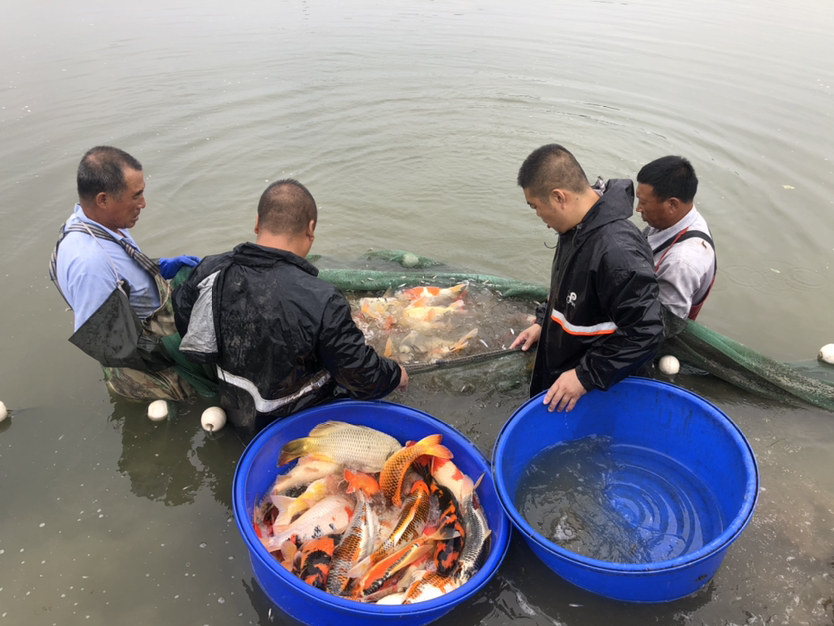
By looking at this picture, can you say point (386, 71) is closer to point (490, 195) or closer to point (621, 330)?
point (490, 195)

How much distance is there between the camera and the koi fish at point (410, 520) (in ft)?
9.78

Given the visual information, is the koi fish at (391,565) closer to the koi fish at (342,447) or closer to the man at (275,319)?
the koi fish at (342,447)

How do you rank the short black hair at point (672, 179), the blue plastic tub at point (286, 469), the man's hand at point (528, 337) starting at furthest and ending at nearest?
the man's hand at point (528, 337) < the short black hair at point (672, 179) < the blue plastic tub at point (286, 469)

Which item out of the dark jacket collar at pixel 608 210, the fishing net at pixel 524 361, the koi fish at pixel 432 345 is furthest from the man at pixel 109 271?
the dark jacket collar at pixel 608 210

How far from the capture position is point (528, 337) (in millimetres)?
4418

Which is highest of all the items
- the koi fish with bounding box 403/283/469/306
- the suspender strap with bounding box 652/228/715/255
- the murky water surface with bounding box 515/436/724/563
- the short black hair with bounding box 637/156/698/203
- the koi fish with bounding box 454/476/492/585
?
the short black hair with bounding box 637/156/698/203

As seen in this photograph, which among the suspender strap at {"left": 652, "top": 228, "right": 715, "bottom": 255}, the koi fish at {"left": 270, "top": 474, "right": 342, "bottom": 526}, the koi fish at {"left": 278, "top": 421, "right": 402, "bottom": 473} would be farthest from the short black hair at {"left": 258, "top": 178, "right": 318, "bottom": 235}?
the suspender strap at {"left": 652, "top": 228, "right": 715, "bottom": 255}

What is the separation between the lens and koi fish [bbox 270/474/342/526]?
10.2 ft

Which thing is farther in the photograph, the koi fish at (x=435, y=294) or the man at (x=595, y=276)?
the koi fish at (x=435, y=294)

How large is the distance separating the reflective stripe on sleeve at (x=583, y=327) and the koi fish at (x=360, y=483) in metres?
1.58

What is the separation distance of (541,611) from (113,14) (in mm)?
23359

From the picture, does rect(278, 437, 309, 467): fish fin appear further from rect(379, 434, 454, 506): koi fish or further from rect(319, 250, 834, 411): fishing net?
rect(319, 250, 834, 411): fishing net

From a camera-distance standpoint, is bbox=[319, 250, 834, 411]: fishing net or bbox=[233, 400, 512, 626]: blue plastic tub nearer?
bbox=[233, 400, 512, 626]: blue plastic tub

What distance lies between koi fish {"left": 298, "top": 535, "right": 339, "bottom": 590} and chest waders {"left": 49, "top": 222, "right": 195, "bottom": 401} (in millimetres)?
1717
